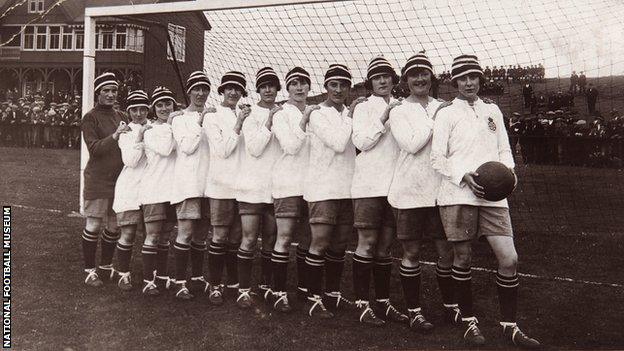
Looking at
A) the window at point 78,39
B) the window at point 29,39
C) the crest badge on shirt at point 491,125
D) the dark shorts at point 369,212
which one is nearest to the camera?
the crest badge on shirt at point 491,125

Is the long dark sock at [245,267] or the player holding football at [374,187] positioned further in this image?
the long dark sock at [245,267]

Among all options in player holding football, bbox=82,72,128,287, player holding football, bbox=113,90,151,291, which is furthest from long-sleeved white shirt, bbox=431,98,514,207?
player holding football, bbox=82,72,128,287

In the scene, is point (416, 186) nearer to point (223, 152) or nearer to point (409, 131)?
point (409, 131)

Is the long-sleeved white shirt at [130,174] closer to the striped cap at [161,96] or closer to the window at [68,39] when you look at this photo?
the striped cap at [161,96]

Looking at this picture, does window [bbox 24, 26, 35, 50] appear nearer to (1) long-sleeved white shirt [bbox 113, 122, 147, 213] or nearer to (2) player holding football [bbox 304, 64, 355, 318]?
(1) long-sleeved white shirt [bbox 113, 122, 147, 213]

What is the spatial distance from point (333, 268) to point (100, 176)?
2.44 metres

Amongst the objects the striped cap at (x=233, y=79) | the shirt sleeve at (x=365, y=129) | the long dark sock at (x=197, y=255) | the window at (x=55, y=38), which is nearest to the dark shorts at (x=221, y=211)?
the long dark sock at (x=197, y=255)

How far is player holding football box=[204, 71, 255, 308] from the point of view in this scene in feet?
16.3

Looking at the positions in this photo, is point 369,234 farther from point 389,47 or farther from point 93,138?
point 389,47

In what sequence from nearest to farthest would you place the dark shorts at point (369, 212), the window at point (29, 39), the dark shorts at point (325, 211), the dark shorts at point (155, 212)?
the dark shorts at point (369, 212) → the dark shorts at point (325, 211) → the dark shorts at point (155, 212) → the window at point (29, 39)

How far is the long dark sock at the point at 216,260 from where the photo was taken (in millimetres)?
5078

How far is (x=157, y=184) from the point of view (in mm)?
5320

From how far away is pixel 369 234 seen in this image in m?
4.50

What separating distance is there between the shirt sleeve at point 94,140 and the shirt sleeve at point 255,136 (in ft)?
4.82
